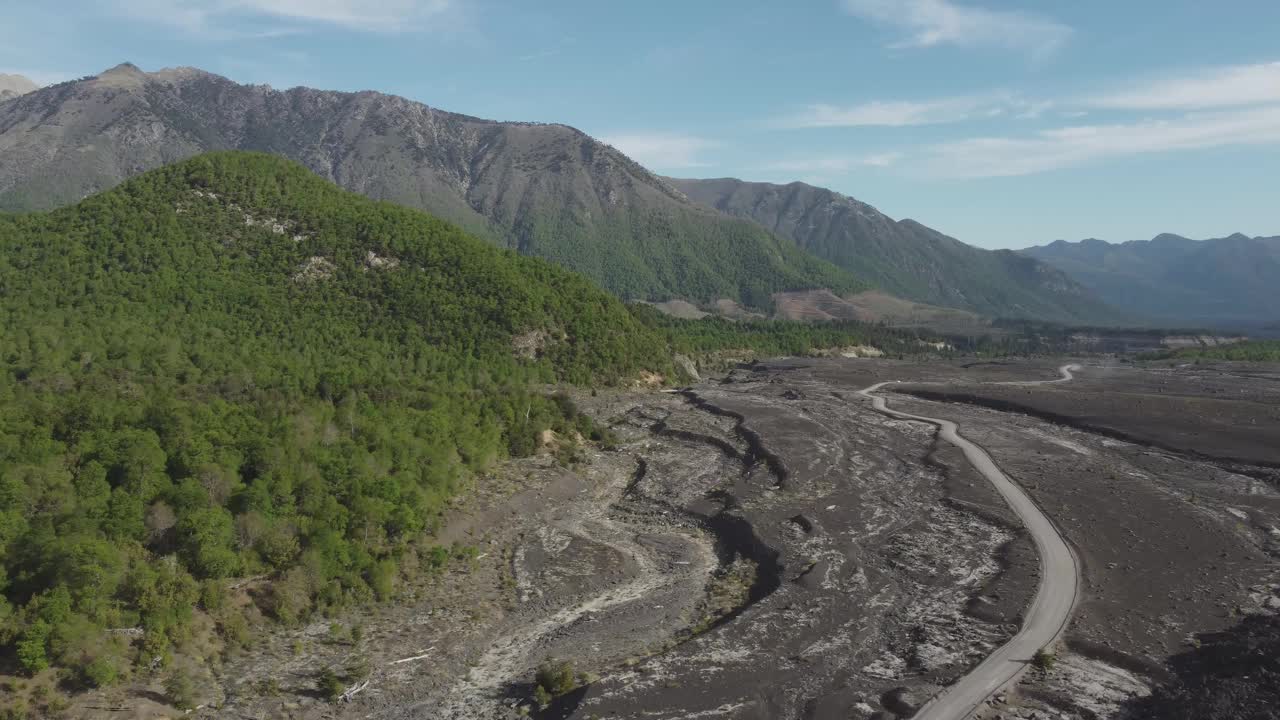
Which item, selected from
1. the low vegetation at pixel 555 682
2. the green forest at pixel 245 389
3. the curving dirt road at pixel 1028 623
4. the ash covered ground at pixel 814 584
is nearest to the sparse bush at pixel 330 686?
the ash covered ground at pixel 814 584

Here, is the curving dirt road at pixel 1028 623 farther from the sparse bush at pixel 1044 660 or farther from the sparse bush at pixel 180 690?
the sparse bush at pixel 180 690

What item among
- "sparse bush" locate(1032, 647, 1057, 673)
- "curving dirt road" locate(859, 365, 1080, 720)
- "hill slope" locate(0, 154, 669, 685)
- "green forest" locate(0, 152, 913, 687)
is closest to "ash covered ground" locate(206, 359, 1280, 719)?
"sparse bush" locate(1032, 647, 1057, 673)

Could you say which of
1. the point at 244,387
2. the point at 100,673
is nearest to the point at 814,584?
the point at 100,673

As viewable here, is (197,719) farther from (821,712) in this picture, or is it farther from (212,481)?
(821,712)

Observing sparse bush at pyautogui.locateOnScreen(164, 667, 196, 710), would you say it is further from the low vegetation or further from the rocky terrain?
the low vegetation

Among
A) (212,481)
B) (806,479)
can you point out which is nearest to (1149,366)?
(806,479)

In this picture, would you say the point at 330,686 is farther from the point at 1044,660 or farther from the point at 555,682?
the point at 1044,660
